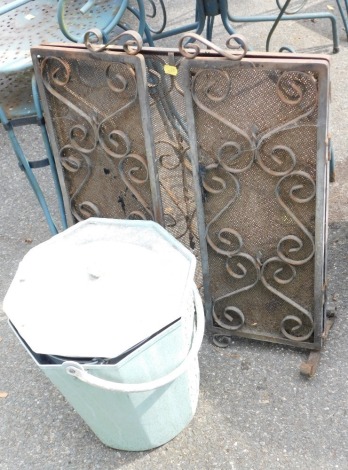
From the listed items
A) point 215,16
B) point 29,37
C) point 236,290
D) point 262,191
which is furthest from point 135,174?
point 215,16

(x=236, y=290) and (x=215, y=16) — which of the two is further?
(x=215, y=16)

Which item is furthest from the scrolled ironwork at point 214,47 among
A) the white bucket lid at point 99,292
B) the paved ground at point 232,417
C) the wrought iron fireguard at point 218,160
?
the paved ground at point 232,417

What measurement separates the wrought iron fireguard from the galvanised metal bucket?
36 cm

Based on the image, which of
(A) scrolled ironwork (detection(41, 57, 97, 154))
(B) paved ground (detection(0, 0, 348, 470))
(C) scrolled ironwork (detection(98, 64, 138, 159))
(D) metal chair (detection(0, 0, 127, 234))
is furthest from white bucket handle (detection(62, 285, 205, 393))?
(D) metal chair (detection(0, 0, 127, 234))

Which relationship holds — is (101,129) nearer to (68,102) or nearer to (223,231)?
(68,102)

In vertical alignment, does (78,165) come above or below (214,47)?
below

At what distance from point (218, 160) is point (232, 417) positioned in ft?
3.14

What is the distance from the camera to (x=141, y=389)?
2.01 meters

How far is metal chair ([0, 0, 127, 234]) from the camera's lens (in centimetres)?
289

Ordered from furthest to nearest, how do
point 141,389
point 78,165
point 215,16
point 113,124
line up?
point 215,16 → point 78,165 → point 113,124 → point 141,389

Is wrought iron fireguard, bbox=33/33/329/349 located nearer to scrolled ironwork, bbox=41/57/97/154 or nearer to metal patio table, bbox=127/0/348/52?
scrolled ironwork, bbox=41/57/97/154

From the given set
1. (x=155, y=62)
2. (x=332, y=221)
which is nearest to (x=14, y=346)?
(x=155, y=62)

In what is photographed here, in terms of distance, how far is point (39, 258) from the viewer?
2219mm

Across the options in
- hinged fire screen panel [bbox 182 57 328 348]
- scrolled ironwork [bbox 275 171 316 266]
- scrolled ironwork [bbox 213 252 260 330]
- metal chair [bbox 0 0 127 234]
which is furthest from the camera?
metal chair [bbox 0 0 127 234]
